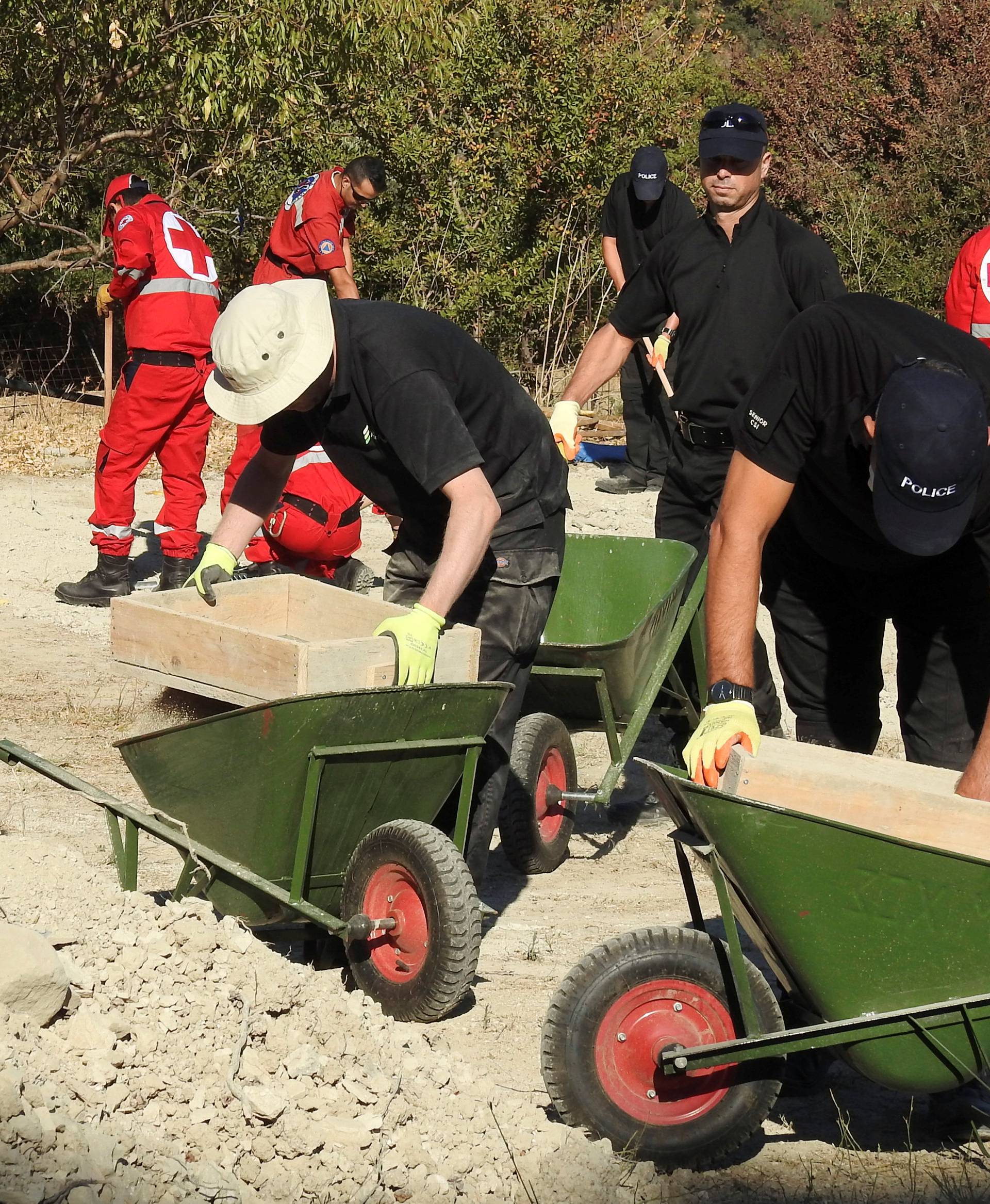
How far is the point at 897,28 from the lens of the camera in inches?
683

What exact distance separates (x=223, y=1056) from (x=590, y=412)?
10351 mm

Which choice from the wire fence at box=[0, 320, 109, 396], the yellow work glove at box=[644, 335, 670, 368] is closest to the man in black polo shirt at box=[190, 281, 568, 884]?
the yellow work glove at box=[644, 335, 670, 368]

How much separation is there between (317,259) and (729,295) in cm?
325

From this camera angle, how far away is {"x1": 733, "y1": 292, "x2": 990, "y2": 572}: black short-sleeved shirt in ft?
10.2

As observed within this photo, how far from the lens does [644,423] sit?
10.3 meters

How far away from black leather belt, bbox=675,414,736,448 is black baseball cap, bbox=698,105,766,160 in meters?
0.89

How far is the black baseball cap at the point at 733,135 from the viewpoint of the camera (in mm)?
4969

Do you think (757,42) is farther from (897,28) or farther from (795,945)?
(795,945)

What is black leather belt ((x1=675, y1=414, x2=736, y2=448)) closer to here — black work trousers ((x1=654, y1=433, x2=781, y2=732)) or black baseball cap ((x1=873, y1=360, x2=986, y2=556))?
black work trousers ((x1=654, y1=433, x2=781, y2=732))

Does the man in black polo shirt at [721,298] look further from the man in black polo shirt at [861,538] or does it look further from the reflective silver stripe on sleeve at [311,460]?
the reflective silver stripe on sleeve at [311,460]

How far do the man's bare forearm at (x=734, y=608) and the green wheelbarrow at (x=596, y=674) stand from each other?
4.19 feet

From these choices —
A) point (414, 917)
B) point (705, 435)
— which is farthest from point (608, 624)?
point (414, 917)

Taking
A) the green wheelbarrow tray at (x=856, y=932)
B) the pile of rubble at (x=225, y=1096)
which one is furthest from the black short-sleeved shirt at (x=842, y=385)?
the pile of rubble at (x=225, y=1096)

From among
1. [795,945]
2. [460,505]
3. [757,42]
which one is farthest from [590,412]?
[757,42]
